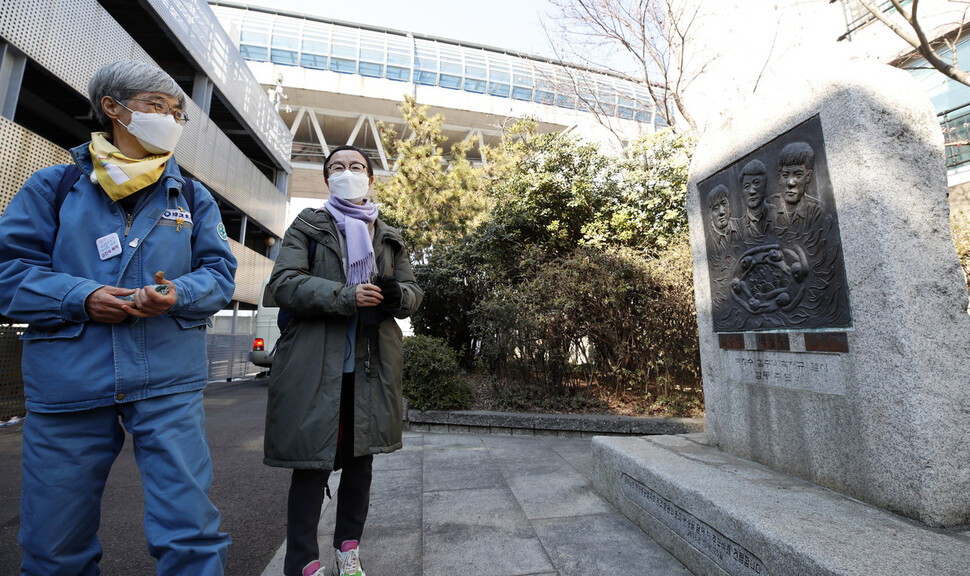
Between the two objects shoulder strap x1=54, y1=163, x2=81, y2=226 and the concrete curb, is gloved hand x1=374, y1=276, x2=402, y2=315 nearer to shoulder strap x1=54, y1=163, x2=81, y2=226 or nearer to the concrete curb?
shoulder strap x1=54, y1=163, x2=81, y2=226

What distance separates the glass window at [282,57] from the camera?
19391mm

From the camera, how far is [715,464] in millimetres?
2584

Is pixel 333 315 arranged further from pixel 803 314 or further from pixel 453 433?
pixel 453 433

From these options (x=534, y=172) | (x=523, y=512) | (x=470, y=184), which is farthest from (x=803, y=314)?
(x=470, y=184)

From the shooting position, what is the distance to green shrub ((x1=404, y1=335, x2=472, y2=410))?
5.38 m

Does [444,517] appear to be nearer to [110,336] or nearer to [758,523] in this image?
[758,523]

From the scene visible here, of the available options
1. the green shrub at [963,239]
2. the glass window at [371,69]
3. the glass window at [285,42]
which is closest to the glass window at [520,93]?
the glass window at [371,69]

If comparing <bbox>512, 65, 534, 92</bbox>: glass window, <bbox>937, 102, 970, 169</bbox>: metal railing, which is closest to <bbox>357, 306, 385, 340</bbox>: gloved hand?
<bbox>937, 102, 970, 169</bbox>: metal railing

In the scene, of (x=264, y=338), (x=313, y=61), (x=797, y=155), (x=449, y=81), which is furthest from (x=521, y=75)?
(x=797, y=155)

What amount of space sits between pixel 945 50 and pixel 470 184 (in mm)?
10064

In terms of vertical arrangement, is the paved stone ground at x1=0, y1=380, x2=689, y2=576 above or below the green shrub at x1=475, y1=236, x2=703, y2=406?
below

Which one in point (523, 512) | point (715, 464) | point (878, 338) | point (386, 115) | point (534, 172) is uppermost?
point (386, 115)

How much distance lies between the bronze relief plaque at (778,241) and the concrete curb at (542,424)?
79.2 inches

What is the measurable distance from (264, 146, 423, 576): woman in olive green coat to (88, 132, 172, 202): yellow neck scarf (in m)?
0.59
